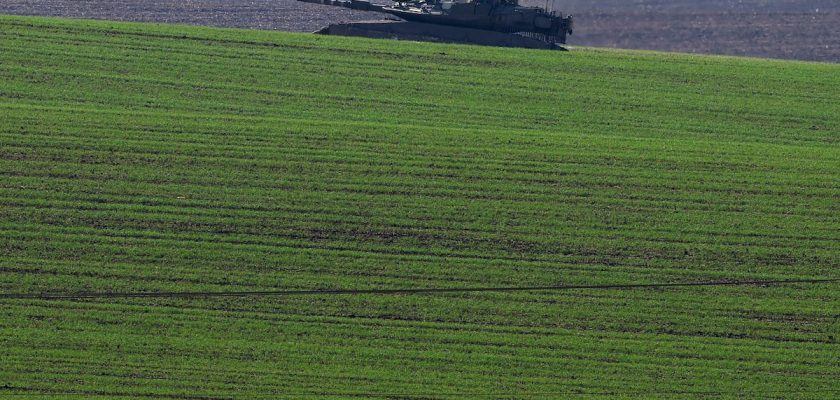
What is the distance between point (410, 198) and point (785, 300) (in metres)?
8.97

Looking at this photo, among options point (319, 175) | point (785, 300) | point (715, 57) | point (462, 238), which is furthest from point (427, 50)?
point (785, 300)

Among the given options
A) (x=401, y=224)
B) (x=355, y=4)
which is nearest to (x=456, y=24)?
(x=355, y=4)

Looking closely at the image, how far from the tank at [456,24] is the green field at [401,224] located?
15.3ft

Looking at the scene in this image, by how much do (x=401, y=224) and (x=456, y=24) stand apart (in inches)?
812

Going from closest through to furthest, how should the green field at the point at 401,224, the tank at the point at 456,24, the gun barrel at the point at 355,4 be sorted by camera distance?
the green field at the point at 401,224, the tank at the point at 456,24, the gun barrel at the point at 355,4

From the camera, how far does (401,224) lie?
31797mm

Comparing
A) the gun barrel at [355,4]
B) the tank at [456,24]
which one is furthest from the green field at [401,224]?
the gun barrel at [355,4]

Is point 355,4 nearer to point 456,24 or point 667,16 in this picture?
point 456,24

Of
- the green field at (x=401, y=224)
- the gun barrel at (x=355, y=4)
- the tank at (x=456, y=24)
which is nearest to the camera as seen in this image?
the green field at (x=401, y=224)

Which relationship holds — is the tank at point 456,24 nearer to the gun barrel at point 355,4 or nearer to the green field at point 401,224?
the gun barrel at point 355,4

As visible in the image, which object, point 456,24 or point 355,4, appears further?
Result: point 355,4

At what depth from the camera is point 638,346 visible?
89.1 ft

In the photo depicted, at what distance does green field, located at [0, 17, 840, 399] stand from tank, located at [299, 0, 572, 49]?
4672mm

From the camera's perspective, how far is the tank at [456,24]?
50.7 metres
